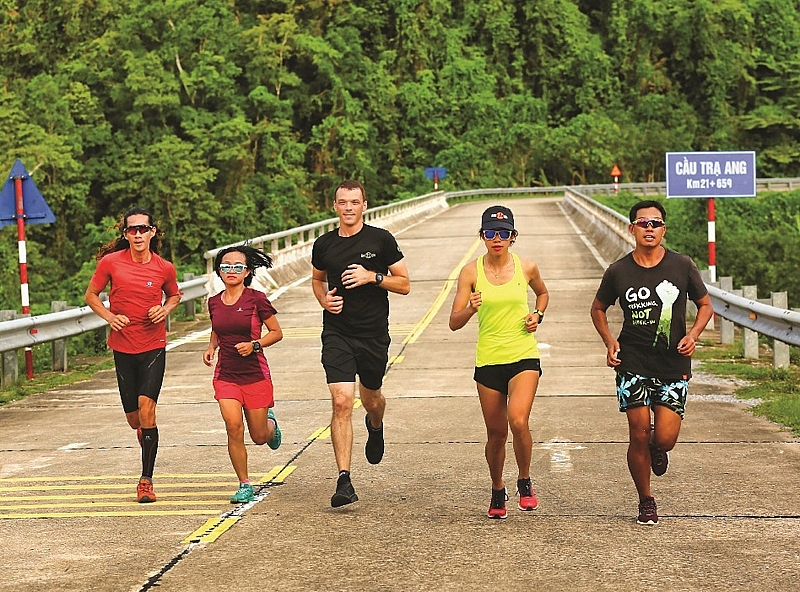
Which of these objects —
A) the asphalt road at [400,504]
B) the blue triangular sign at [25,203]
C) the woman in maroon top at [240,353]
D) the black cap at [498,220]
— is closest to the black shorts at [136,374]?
the woman in maroon top at [240,353]

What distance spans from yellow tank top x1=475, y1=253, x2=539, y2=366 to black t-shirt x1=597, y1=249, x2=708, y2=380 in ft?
1.87

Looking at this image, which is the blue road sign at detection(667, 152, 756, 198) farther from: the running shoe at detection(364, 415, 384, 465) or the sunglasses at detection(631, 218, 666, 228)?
the sunglasses at detection(631, 218, 666, 228)

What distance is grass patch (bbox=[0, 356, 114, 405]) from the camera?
1550 centimetres

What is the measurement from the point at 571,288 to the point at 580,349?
29.2 feet

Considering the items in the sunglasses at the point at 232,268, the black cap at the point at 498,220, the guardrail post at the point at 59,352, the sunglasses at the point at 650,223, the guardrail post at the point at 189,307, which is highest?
the black cap at the point at 498,220

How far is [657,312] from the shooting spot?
8172 mm

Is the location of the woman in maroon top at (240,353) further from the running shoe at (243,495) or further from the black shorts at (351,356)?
the black shorts at (351,356)

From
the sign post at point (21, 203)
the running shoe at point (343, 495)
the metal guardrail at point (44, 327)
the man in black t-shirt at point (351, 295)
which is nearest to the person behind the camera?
the running shoe at point (343, 495)

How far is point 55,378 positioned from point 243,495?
8786mm

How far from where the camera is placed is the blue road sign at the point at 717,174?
24234 mm

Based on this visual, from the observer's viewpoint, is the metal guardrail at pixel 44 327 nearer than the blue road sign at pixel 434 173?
Yes

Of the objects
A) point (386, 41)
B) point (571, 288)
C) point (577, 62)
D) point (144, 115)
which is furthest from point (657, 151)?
point (571, 288)

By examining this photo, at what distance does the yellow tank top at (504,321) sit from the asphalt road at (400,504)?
96 centimetres

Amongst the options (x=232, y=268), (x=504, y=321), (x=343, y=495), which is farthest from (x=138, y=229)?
(x=504, y=321)
